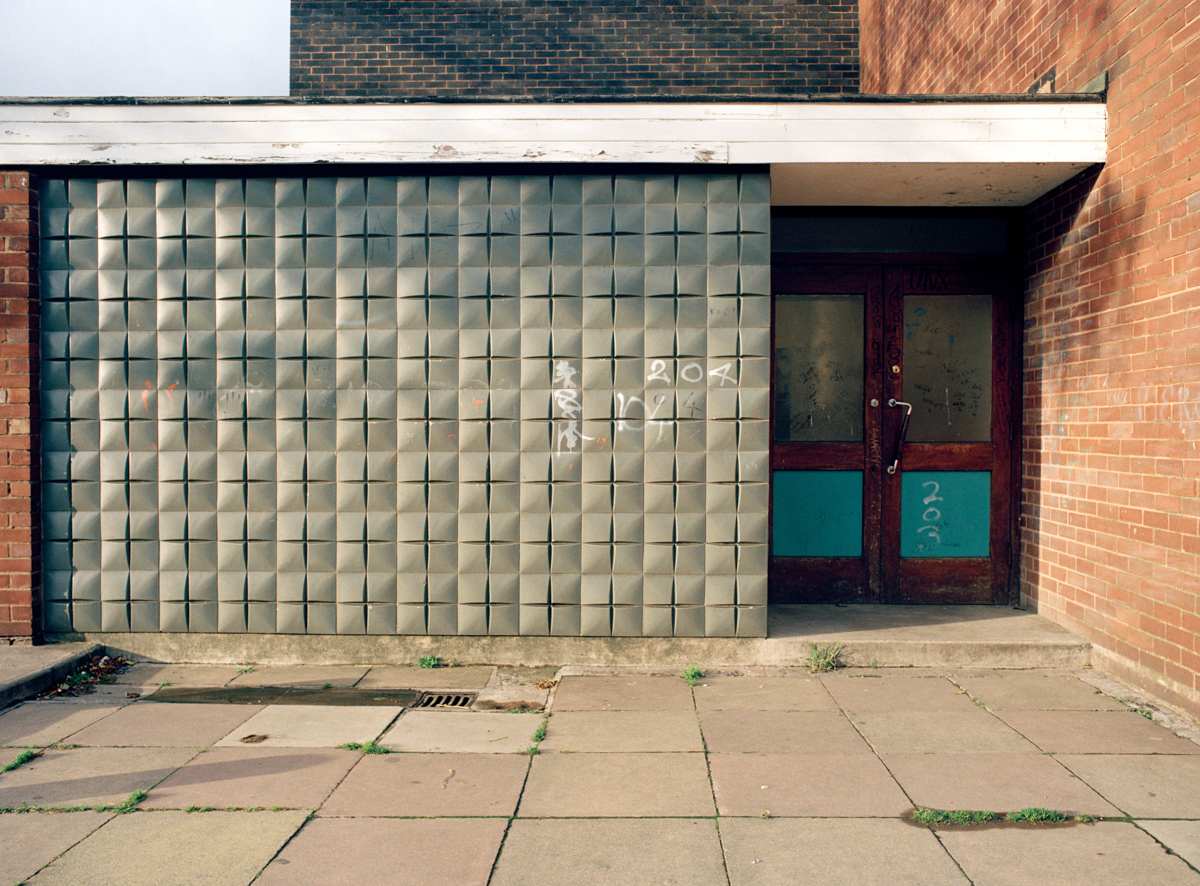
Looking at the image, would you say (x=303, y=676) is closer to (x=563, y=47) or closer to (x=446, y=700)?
(x=446, y=700)

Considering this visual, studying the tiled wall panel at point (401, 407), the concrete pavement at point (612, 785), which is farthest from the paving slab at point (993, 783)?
the tiled wall panel at point (401, 407)

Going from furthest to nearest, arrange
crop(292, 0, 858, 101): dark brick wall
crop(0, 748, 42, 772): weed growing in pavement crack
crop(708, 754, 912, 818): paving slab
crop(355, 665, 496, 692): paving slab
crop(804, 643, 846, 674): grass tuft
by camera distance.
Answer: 1. crop(292, 0, 858, 101): dark brick wall
2. crop(804, 643, 846, 674): grass tuft
3. crop(355, 665, 496, 692): paving slab
4. crop(0, 748, 42, 772): weed growing in pavement crack
5. crop(708, 754, 912, 818): paving slab

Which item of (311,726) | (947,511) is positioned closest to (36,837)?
(311,726)

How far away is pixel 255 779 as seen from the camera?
3361 mm

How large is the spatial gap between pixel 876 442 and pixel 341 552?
3893 millimetres

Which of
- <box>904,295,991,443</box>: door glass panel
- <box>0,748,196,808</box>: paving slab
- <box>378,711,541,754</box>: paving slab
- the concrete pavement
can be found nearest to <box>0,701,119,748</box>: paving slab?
the concrete pavement

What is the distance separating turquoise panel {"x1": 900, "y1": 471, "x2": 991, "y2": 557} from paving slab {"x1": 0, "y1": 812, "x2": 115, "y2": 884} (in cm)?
520

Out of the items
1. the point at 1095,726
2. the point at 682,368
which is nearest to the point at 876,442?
the point at 682,368

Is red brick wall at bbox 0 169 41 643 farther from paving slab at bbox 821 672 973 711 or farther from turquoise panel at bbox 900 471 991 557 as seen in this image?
turquoise panel at bbox 900 471 991 557

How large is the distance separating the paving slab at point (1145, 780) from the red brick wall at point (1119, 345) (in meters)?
0.68

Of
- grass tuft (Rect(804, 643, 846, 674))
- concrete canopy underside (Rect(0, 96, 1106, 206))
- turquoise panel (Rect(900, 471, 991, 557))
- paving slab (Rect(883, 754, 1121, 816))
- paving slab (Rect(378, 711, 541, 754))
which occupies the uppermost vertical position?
concrete canopy underside (Rect(0, 96, 1106, 206))

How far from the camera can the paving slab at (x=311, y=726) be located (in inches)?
148

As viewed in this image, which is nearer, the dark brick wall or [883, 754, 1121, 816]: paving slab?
[883, 754, 1121, 816]: paving slab

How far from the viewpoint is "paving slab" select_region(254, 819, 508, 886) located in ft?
8.64
